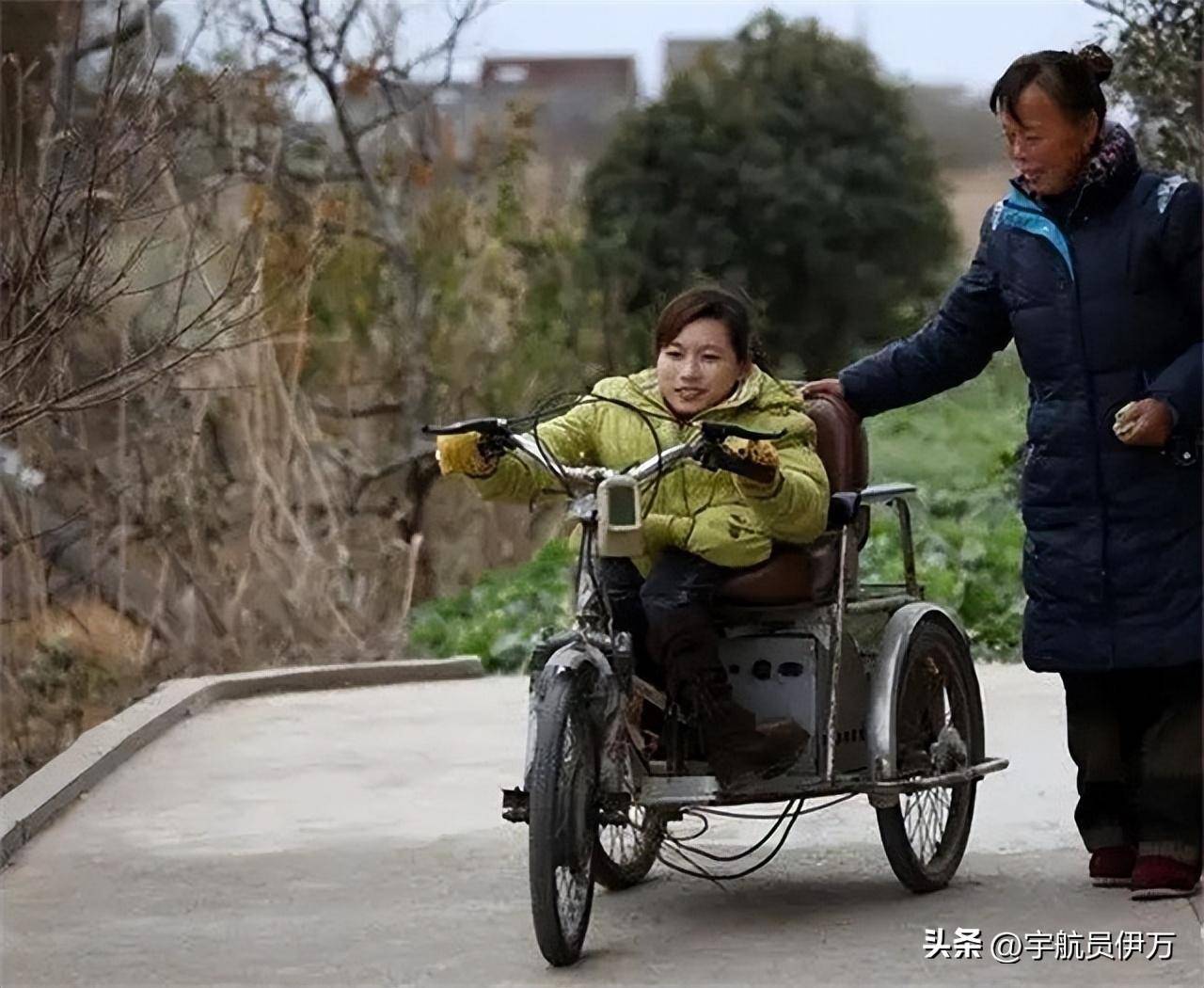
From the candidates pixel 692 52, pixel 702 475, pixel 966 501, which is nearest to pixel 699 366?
pixel 702 475

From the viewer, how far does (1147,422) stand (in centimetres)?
546

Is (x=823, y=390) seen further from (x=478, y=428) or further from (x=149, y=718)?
(x=149, y=718)

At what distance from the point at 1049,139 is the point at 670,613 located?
1.34m

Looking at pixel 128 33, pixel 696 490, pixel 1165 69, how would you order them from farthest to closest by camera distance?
pixel 1165 69
pixel 128 33
pixel 696 490

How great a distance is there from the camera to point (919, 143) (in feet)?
56.5

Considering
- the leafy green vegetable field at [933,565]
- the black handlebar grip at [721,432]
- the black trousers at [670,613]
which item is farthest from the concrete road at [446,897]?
the leafy green vegetable field at [933,565]

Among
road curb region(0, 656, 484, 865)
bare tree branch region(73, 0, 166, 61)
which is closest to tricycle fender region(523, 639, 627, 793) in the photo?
road curb region(0, 656, 484, 865)

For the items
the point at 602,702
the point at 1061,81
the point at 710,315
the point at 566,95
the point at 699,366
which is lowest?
the point at 602,702

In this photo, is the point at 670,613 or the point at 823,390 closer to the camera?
the point at 670,613

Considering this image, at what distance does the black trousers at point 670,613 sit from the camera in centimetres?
547

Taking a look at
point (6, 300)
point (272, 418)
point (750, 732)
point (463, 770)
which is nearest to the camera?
point (750, 732)

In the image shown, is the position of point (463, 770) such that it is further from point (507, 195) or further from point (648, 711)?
point (507, 195)

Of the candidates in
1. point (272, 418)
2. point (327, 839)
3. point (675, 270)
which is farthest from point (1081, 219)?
point (675, 270)

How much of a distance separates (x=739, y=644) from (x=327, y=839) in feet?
5.38
